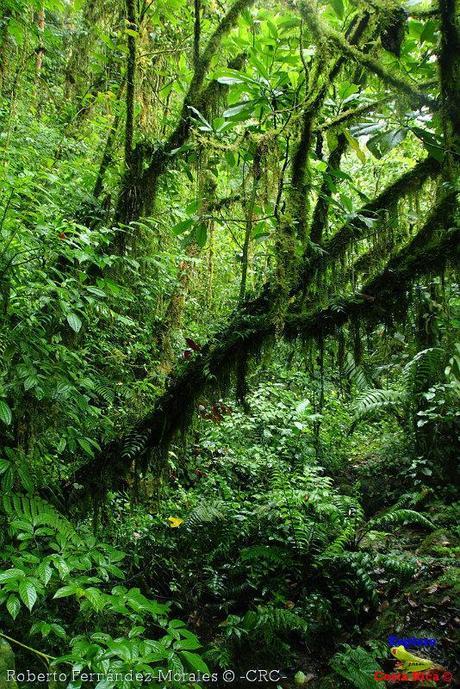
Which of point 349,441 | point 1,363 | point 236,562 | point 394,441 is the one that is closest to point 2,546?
point 1,363

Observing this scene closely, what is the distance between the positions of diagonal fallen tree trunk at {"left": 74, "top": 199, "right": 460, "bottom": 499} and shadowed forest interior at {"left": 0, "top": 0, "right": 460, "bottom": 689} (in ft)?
0.05

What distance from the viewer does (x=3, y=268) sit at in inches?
92.9

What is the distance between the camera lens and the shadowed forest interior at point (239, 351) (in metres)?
2.37

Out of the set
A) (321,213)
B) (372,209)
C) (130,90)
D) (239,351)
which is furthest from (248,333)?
(130,90)

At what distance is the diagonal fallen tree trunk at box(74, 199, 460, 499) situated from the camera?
2.46 metres

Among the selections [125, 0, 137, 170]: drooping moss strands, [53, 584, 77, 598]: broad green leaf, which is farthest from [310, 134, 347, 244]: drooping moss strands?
[53, 584, 77, 598]: broad green leaf

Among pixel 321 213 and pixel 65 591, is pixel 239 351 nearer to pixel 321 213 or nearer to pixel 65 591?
pixel 321 213

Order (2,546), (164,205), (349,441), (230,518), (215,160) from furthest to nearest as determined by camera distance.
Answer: (349,441)
(164,205)
(230,518)
(215,160)
(2,546)

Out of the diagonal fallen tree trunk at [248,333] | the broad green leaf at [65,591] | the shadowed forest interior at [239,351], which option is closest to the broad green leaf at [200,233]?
the shadowed forest interior at [239,351]

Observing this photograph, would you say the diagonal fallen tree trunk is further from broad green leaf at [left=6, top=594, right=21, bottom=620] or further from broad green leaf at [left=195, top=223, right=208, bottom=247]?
broad green leaf at [left=6, top=594, right=21, bottom=620]

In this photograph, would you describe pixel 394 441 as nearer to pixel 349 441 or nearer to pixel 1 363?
pixel 349 441

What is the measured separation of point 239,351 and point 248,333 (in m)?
0.16

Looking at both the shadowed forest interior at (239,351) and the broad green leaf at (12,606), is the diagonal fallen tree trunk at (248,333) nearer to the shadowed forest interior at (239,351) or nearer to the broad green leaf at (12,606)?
the shadowed forest interior at (239,351)

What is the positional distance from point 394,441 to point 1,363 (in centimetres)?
577
